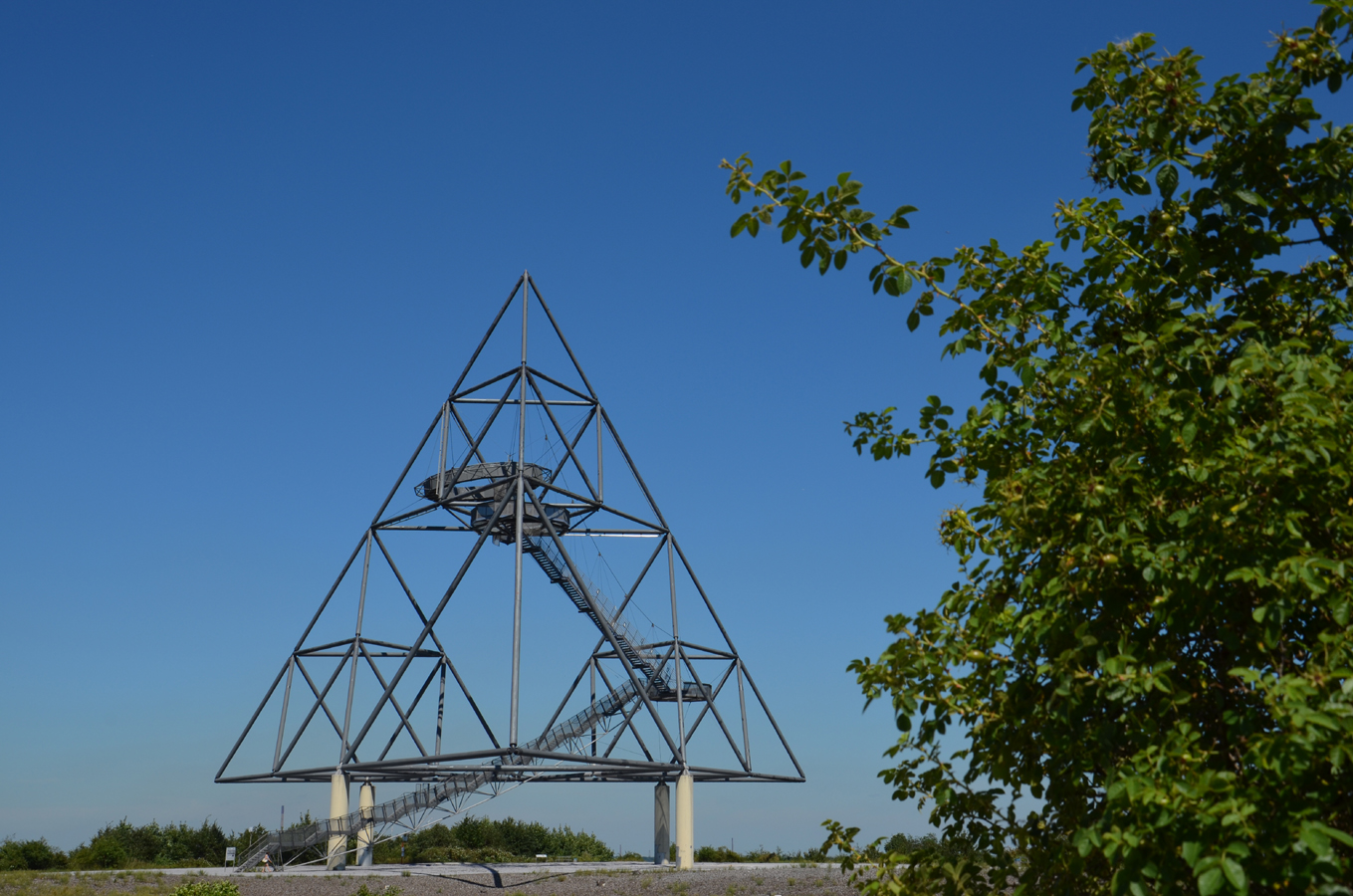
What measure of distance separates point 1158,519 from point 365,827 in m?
29.0

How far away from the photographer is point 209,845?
45688mm

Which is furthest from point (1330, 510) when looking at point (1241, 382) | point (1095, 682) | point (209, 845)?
point (209, 845)

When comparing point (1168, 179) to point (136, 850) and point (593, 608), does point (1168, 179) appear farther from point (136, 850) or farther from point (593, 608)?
point (136, 850)

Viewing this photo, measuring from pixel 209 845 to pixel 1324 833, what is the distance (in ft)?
163

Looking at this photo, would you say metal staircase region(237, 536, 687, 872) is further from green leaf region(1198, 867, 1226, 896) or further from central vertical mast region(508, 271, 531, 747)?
green leaf region(1198, 867, 1226, 896)

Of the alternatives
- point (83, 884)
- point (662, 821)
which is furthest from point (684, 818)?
point (83, 884)

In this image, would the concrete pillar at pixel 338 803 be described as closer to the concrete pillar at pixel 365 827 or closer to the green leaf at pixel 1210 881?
the concrete pillar at pixel 365 827

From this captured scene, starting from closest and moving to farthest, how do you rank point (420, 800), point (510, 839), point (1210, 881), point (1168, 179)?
point (1210, 881) → point (1168, 179) → point (420, 800) → point (510, 839)

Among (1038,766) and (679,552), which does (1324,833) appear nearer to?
(1038,766)

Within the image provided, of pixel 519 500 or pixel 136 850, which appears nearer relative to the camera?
pixel 519 500

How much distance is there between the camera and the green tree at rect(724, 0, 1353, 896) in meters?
3.49

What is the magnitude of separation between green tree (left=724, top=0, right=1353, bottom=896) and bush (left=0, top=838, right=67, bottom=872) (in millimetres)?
40902

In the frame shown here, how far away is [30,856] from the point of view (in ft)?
124

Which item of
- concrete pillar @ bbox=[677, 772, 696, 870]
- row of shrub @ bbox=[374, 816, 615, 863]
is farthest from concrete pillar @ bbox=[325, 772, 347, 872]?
row of shrub @ bbox=[374, 816, 615, 863]
